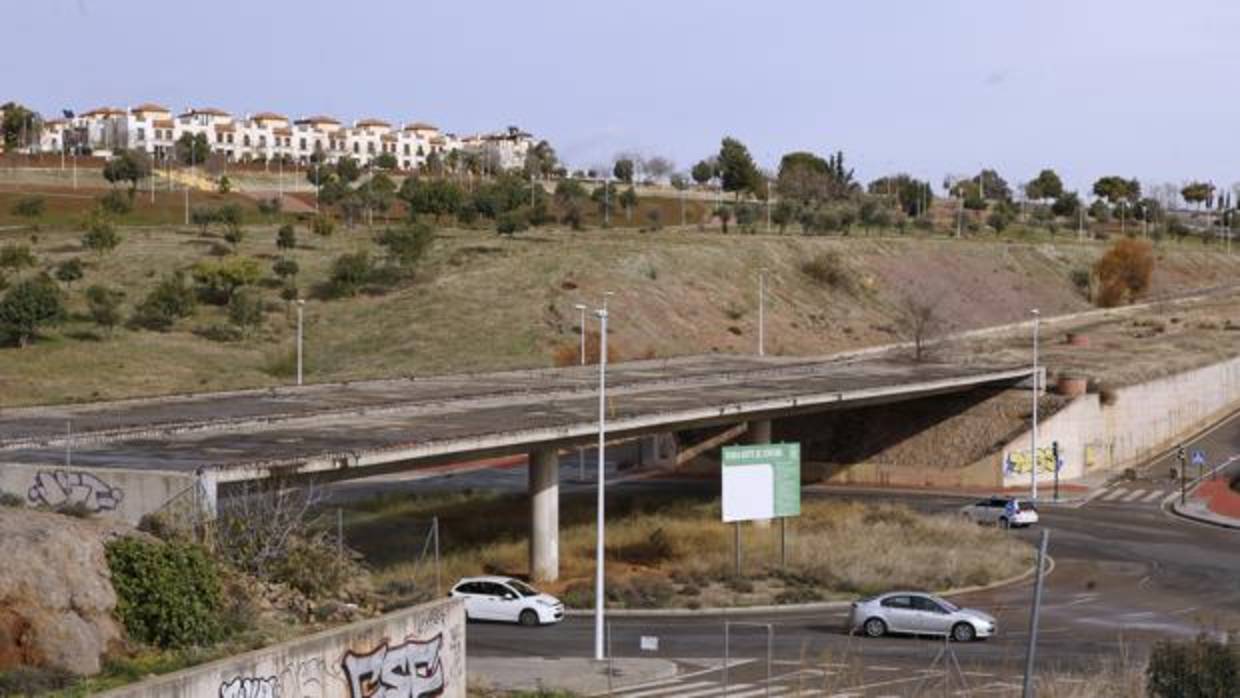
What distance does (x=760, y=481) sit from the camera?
55.6 metres

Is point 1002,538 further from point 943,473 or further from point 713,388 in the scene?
point 943,473

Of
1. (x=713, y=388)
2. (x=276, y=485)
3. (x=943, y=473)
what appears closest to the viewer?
(x=276, y=485)

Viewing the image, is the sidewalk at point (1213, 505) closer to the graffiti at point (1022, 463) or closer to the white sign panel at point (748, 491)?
the graffiti at point (1022, 463)

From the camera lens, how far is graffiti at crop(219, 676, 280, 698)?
73.3 feet

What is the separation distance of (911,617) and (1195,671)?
61.3 ft

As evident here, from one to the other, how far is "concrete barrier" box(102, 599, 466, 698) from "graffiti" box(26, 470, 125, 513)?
907 cm

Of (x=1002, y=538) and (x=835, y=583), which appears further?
(x=1002, y=538)

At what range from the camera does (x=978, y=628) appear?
43.1 metres

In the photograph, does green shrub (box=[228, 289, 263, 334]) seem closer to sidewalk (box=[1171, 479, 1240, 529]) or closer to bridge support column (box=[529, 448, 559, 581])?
bridge support column (box=[529, 448, 559, 581])

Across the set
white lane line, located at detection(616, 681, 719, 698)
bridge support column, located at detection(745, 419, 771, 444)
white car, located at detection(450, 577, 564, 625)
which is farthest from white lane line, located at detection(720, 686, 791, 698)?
bridge support column, located at detection(745, 419, 771, 444)

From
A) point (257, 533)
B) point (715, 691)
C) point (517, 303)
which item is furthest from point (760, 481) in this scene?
point (517, 303)

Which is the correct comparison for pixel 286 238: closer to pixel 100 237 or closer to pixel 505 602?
pixel 100 237

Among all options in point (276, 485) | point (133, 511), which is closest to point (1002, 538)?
point (276, 485)

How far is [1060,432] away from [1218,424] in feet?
71.4
